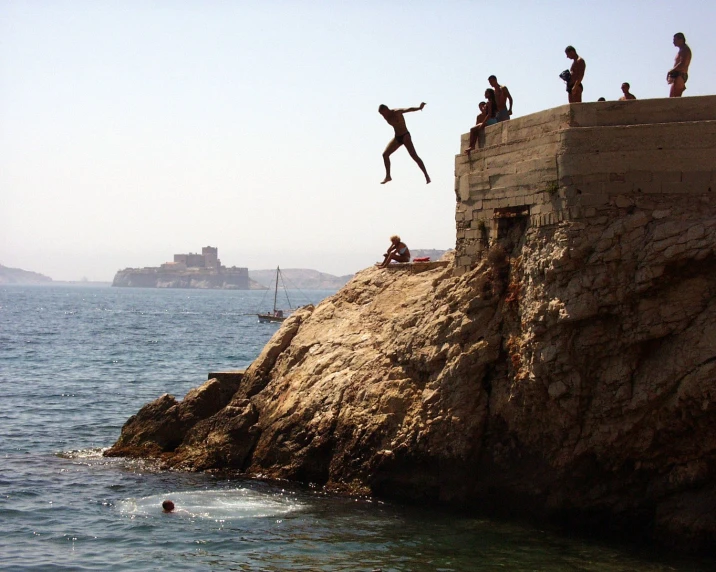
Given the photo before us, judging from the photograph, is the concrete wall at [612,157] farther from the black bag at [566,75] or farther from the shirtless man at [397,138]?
the shirtless man at [397,138]

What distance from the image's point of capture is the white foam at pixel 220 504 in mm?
16294

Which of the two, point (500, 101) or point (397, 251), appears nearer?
point (500, 101)

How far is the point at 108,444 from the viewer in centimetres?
2325

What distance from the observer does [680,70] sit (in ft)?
53.2

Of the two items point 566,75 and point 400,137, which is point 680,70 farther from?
point 400,137

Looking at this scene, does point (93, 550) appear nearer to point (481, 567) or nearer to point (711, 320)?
point (481, 567)

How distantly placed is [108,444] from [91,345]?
32.5 meters

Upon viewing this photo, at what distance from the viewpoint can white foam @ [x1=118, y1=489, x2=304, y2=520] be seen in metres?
16.3

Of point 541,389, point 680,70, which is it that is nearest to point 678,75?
point 680,70

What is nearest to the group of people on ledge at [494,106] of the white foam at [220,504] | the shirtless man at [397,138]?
the shirtless man at [397,138]

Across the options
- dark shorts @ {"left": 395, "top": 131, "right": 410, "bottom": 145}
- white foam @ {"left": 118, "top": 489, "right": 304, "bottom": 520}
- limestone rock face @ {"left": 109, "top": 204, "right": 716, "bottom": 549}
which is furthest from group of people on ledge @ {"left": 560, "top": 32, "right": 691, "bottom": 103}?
white foam @ {"left": 118, "top": 489, "right": 304, "bottom": 520}

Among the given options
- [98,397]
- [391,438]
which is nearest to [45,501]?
[391,438]

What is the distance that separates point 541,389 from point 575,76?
5.06 metres

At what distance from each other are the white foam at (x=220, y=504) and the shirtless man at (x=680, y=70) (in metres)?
8.81
